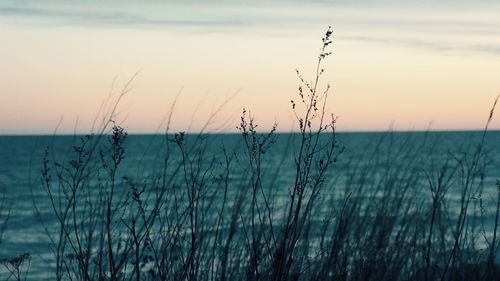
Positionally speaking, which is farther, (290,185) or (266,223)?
(290,185)

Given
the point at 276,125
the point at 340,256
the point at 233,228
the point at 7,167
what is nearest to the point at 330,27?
the point at 276,125

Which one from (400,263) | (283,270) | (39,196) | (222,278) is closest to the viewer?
(283,270)

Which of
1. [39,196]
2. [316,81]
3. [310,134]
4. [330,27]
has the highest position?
[330,27]

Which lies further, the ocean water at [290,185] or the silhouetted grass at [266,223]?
the ocean water at [290,185]

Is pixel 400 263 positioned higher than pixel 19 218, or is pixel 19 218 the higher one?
pixel 400 263

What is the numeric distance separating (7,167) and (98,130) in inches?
2080

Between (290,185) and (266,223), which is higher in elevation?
(266,223)

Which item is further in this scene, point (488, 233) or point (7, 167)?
point (7, 167)

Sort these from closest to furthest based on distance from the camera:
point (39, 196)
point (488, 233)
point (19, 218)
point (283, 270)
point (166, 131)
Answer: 1. point (283, 270)
2. point (166, 131)
3. point (488, 233)
4. point (19, 218)
5. point (39, 196)

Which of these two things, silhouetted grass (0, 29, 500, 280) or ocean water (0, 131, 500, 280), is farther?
ocean water (0, 131, 500, 280)

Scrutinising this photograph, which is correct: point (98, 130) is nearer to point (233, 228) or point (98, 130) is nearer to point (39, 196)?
point (233, 228)

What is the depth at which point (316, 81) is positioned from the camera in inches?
98.8

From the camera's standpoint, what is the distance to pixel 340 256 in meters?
4.02

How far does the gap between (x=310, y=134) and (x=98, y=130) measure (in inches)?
34.3
